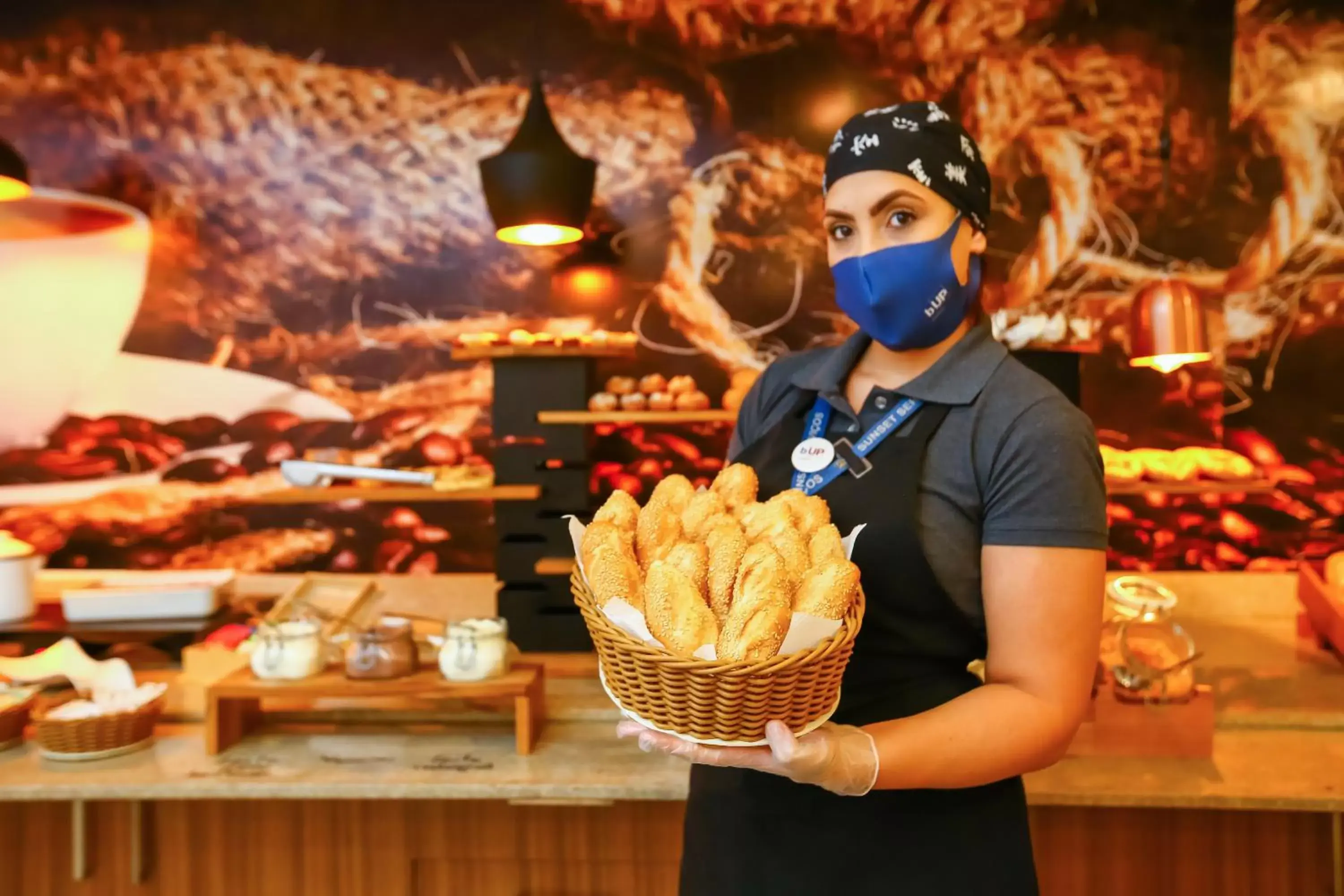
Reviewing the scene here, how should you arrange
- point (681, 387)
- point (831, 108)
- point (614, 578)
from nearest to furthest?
point (614, 578), point (681, 387), point (831, 108)

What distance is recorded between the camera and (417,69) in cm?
357

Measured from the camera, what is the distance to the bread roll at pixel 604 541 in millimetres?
1184

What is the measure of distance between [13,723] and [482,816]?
115cm

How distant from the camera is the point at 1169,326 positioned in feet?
8.71

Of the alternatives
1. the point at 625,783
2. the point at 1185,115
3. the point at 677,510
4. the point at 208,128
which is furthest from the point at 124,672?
the point at 1185,115

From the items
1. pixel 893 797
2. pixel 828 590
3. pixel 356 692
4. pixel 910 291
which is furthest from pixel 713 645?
pixel 356 692

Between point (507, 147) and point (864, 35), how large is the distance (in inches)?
57.1

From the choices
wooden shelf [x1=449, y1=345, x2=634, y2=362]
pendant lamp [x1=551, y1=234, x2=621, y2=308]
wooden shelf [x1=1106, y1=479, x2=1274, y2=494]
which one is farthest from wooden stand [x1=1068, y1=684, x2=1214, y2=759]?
pendant lamp [x1=551, y1=234, x2=621, y2=308]

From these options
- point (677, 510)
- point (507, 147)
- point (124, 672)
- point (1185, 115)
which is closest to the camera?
point (677, 510)

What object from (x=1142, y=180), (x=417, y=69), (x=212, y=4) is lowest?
A: (x=1142, y=180)

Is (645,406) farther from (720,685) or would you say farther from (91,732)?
(720,685)

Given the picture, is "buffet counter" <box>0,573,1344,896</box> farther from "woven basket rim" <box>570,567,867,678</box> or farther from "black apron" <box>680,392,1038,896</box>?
"woven basket rim" <box>570,567,867,678</box>

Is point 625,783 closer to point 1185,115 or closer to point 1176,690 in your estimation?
point 1176,690

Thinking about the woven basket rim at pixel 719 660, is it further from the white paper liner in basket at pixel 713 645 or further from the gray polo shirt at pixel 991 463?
the gray polo shirt at pixel 991 463
